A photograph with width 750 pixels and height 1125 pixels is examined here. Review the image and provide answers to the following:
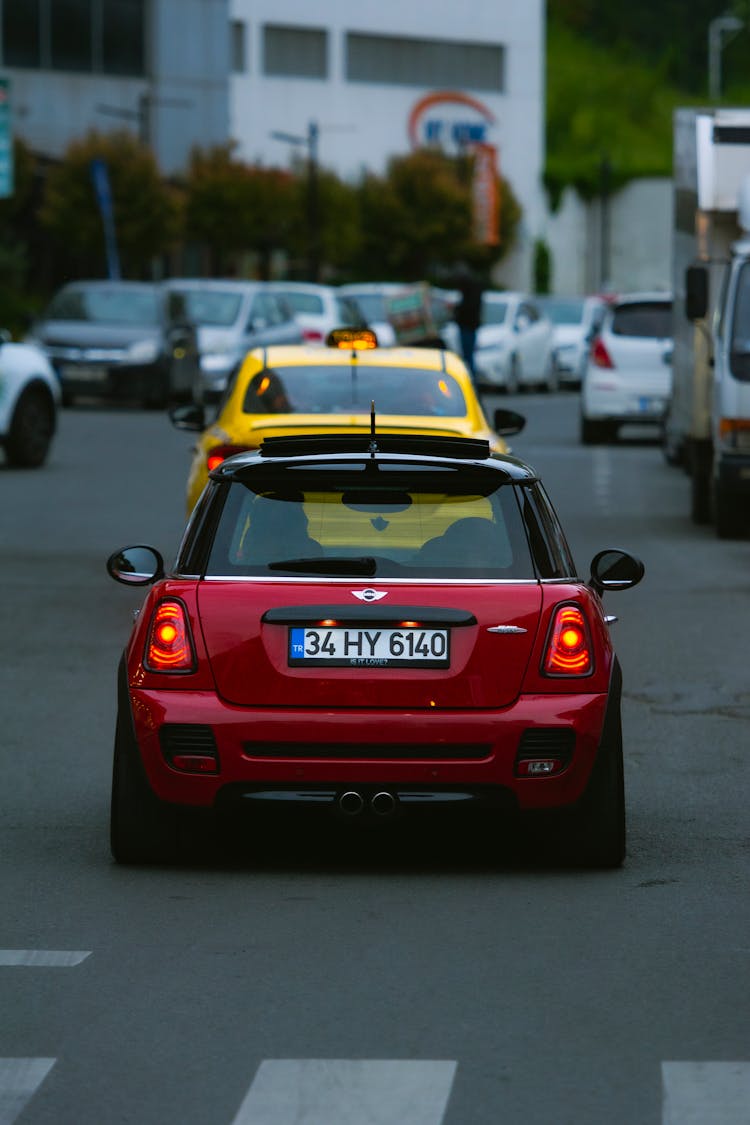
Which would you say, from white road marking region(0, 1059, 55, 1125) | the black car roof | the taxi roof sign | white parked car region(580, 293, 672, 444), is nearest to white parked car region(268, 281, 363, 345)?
white parked car region(580, 293, 672, 444)

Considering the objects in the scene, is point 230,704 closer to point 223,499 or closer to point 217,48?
point 223,499

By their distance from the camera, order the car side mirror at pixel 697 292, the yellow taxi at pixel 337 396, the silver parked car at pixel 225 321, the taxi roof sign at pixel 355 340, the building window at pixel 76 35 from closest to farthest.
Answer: the yellow taxi at pixel 337 396, the taxi roof sign at pixel 355 340, the car side mirror at pixel 697 292, the silver parked car at pixel 225 321, the building window at pixel 76 35

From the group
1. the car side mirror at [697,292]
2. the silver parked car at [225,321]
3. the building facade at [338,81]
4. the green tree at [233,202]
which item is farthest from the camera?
the building facade at [338,81]

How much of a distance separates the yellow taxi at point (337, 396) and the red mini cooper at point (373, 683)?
5508 millimetres

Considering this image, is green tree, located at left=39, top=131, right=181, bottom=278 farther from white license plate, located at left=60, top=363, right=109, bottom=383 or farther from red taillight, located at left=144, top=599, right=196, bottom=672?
red taillight, located at left=144, top=599, right=196, bottom=672

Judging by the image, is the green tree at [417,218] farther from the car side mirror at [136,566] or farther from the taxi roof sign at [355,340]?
the car side mirror at [136,566]

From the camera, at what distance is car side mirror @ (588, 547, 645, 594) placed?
319 inches

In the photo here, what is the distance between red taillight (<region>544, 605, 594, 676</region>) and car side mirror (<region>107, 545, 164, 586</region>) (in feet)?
4.53

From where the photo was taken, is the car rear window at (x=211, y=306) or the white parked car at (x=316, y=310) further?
the white parked car at (x=316, y=310)

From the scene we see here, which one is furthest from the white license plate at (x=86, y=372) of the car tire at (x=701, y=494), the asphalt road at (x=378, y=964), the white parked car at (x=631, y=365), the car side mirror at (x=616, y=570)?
the car side mirror at (x=616, y=570)

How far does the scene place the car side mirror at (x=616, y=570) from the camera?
26.6 feet

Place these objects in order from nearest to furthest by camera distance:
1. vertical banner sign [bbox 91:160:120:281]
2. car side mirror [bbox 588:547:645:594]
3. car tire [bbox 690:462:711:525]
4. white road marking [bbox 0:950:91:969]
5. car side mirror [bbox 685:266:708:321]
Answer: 1. white road marking [bbox 0:950:91:969]
2. car side mirror [bbox 588:547:645:594]
3. car side mirror [bbox 685:266:708:321]
4. car tire [bbox 690:462:711:525]
5. vertical banner sign [bbox 91:160:120:281]

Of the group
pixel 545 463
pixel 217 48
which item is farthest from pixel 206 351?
pixel 217 48

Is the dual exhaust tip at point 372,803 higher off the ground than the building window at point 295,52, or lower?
lower
